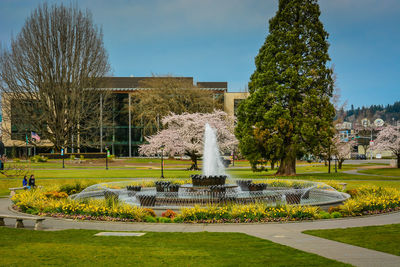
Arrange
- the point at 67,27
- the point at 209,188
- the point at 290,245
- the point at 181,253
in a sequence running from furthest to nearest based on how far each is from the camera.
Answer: the point at 67,27, the point at 209,188, the point at 290,245, the point at 181,253

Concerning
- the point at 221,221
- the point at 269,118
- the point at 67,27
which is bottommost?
the point at 221,221

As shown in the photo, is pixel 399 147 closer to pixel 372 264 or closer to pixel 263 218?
pixel 263 218

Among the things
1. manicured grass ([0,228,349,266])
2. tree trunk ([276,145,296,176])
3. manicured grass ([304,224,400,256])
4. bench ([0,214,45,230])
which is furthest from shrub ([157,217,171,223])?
tree trunk ([276,145,296,176])

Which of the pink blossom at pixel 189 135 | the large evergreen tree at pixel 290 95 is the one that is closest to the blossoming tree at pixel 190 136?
the pink blossom at pixel 189 135

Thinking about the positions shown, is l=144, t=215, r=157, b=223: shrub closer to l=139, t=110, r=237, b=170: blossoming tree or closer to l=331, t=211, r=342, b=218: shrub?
l=331, t=211, r=342, b=218: shrub

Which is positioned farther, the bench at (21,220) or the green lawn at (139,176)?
the green lawn at (139,176)

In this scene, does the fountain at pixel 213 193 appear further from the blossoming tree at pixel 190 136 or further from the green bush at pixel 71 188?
the blossoming tree at pixel 190 136

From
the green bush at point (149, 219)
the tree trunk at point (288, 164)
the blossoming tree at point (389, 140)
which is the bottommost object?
the green bush at point (149, 219)

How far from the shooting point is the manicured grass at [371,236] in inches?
394

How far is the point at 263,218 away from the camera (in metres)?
14.9

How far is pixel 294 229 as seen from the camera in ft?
42.9

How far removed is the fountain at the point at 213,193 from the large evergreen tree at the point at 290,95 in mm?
10961

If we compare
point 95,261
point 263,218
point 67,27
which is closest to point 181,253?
point 95,261

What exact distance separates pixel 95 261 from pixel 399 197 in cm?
1533
